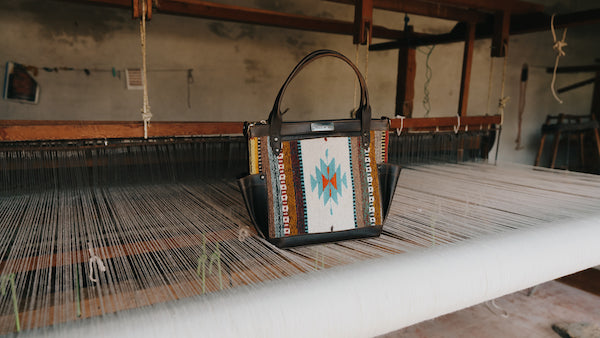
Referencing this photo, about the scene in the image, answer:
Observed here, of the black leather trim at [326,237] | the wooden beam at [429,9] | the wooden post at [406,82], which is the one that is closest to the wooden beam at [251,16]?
the wooden post at [406,82]

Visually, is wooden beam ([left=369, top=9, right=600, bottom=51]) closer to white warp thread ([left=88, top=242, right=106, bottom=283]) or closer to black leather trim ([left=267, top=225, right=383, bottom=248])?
black leather trim ([left=267, top=225, right=383, bottom=248])

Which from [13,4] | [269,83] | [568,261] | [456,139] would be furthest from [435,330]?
[13,4]

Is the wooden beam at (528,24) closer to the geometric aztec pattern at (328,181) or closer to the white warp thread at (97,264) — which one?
the geometric aztec pattern at (328,181)

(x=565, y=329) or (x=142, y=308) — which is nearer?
(x=142, y=308)

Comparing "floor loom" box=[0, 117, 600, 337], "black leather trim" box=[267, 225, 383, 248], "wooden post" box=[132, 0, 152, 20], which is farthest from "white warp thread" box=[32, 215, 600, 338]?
"wooden post" box=[132, 0, 152, 20]

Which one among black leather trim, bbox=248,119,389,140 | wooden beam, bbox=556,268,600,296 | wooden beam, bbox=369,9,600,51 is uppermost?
wooden beam, bbox=369,9,600,51

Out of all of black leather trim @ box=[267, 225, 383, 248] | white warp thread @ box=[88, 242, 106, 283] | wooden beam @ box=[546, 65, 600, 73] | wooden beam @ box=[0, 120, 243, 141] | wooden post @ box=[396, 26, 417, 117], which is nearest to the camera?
white warp thread @ box=[88, 242, 106, 283]

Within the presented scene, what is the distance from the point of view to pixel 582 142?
537 centimetres

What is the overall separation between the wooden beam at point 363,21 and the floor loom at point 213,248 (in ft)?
2.03

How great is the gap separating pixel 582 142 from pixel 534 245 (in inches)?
217

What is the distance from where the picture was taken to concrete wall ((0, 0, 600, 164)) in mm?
3502

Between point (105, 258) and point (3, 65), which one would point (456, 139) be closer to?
point (105, 258)

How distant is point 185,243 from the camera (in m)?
0.91

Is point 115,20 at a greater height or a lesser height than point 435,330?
greater
